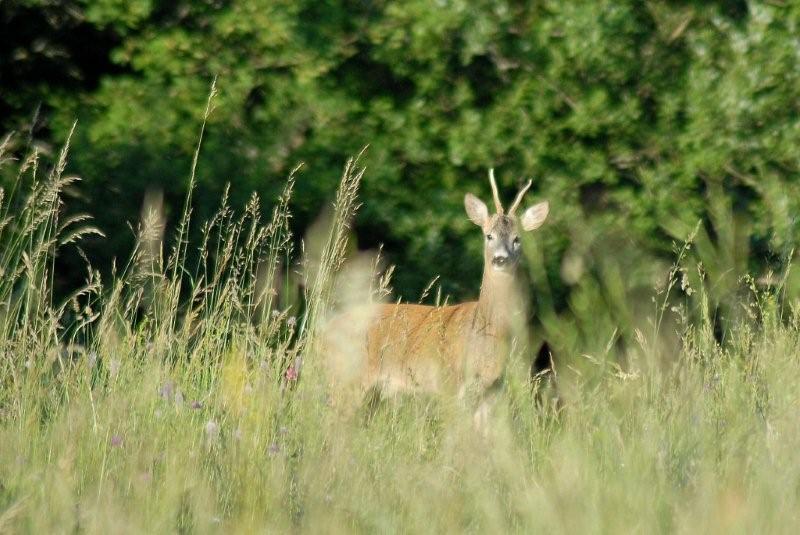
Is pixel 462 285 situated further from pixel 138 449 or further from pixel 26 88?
pixel 138 449

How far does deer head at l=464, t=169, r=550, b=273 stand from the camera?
709cm

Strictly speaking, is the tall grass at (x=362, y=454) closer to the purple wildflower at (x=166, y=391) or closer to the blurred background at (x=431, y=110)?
the purple wildflower at (x=166, y=391)

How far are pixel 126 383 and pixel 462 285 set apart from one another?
389cm

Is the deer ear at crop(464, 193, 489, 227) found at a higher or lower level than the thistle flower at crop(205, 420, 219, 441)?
higher

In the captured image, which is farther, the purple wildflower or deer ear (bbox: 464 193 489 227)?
deer ear (bbox: 464 193 489 227)

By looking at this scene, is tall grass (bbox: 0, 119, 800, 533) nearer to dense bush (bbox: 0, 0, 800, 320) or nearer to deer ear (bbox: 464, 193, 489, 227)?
deer ear (bbox: 464, 193, 489, 227)

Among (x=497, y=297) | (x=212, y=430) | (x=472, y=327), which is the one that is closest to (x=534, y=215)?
(x=497, y=297)

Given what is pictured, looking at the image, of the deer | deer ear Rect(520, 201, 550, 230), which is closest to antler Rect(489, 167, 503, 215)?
the deer

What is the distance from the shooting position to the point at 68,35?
754cm

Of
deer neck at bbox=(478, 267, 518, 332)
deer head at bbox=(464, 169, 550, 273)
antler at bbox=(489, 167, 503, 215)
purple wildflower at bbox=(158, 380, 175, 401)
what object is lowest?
purple wildflower at bbox=(158, 380, 175, 401)

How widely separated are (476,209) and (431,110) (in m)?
0.59

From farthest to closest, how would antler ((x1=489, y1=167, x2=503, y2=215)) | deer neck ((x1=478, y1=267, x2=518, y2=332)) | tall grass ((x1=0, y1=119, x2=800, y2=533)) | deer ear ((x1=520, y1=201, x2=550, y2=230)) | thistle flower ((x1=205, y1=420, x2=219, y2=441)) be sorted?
1. deer neck ((x1=478, y1=267, x2=518, y2=332))
2. deer ear ((x1=520, y1=201, x2=550, y2=230))
3. antler ((x1=489, y1=167, x2=503, y2=215))
4. thistle flower ((x1=205, y1=420, x2=219, y2=441))
5. tall grass ((x1=0, y1=119, x2=800, y2=533))

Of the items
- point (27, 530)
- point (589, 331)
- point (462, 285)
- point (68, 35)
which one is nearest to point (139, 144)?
point (68, 35)

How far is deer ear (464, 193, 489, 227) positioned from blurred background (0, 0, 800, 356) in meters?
0.24
